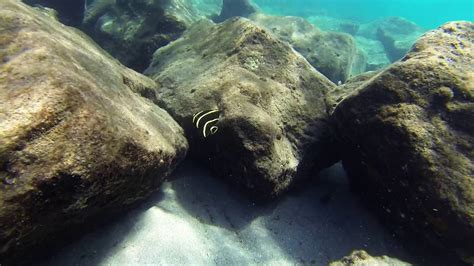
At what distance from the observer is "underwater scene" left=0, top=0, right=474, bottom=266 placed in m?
2.12

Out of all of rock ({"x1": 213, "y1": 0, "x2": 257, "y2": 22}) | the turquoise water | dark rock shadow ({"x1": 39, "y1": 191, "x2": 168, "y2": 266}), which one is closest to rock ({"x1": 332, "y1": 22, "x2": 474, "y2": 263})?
dark rock shadow ({"x1": 39, "y1": 191, "x2": 168, "y2": 266})

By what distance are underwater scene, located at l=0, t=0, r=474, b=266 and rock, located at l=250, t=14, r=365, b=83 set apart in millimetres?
5789

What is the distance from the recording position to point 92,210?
2578 millimetres

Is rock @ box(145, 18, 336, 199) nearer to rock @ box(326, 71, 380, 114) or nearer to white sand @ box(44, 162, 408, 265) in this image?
rock @ box(326, 71, 380, 114)

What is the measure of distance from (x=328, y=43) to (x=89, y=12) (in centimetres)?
811

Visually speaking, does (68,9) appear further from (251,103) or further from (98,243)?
(98,243)

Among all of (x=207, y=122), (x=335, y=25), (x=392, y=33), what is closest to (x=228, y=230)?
(x=207, y=122)

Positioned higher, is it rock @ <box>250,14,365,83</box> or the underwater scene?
the underwater scene

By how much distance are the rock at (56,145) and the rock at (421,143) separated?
96.5 inches

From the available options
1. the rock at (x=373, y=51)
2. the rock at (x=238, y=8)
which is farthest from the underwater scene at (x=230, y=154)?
the rock at (x=373, y=51)

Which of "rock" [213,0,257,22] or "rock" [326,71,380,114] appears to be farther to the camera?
"rock" [213,0,257,22]

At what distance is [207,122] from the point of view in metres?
3.69

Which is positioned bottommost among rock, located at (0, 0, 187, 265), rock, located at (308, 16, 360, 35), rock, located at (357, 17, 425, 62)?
rock, located at (308, 16, 360, 35)

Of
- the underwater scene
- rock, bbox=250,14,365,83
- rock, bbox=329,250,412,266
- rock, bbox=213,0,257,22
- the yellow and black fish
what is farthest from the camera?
rock, bbox=213,0,257,22
